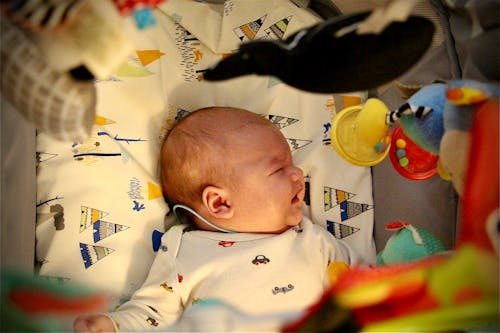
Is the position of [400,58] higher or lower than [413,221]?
higher

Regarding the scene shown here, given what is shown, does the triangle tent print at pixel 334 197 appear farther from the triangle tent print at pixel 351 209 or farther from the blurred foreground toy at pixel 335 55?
the blurred foreground toy at pixel 335 55

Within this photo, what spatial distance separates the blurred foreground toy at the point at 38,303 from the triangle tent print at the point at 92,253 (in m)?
0.63

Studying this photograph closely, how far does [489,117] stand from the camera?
618mm

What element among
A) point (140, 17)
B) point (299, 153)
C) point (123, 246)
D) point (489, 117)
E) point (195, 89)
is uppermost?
point (140, 17)

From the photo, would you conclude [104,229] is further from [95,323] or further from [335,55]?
[335,55]

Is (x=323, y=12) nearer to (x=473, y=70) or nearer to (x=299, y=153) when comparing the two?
(x=299, y=153)

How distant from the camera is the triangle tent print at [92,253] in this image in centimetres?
113

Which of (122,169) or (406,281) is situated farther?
(122,169)

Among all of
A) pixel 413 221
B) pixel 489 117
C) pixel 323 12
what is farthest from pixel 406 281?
pixel 323 12

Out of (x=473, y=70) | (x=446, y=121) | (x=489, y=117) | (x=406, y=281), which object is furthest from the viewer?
(x=473, y=70)

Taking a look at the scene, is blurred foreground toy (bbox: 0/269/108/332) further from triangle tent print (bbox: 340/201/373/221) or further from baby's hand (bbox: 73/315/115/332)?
triangle tent print (bbox: 340/201/373/221)

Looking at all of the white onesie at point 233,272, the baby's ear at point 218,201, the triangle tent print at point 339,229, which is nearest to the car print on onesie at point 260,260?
the white onesie at point 233,272

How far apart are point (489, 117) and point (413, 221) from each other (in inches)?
23.1

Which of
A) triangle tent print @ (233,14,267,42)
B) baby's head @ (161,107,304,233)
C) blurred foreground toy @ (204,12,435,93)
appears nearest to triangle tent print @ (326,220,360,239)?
baby's head @ (161,107,304,233)
